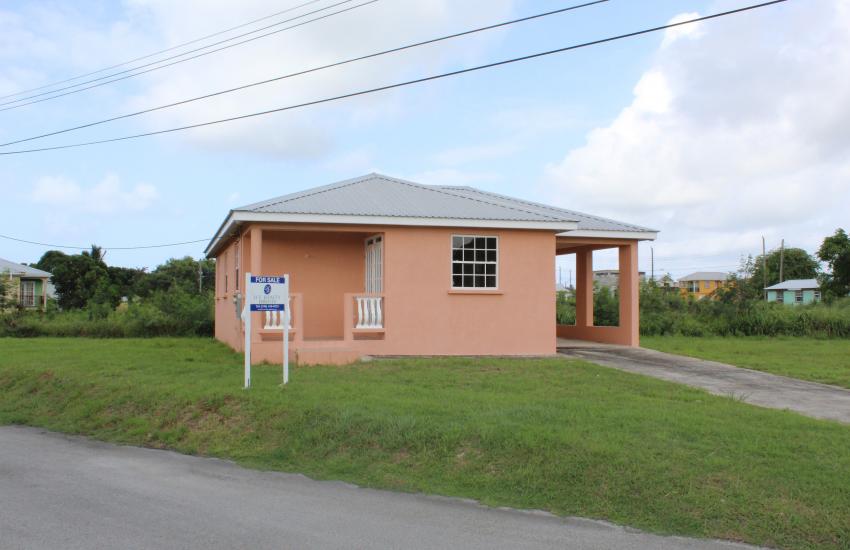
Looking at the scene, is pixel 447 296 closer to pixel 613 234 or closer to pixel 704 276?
pixel 613 234

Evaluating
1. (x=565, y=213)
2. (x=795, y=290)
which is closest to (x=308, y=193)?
(x=565, y=213)

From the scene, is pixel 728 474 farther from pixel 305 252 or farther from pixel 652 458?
pixel 305 252

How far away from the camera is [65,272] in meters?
49.3

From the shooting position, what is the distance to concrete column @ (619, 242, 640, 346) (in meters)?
18.8

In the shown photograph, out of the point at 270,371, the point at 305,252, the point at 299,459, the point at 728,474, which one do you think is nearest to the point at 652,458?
the point at 728,474

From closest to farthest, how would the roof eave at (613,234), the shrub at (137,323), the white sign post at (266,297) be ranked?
1. the white sign post at (266,297)
2. the roof eave at (613,234)
3. the shrub at (137,323)

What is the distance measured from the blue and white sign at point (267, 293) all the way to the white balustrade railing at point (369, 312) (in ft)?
13.0

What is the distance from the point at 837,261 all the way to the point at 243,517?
5084 cm

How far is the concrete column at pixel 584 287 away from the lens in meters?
21.7

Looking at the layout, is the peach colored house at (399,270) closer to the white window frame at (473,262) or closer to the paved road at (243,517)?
the white window frame at (473,262)

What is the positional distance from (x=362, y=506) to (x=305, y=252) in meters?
11.4

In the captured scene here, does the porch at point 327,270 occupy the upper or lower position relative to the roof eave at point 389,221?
lower

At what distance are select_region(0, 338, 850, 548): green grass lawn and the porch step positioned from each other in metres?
0.70

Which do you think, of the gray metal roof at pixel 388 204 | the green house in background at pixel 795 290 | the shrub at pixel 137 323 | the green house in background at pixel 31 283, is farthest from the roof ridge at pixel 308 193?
the green house in background at pixel 795 290
